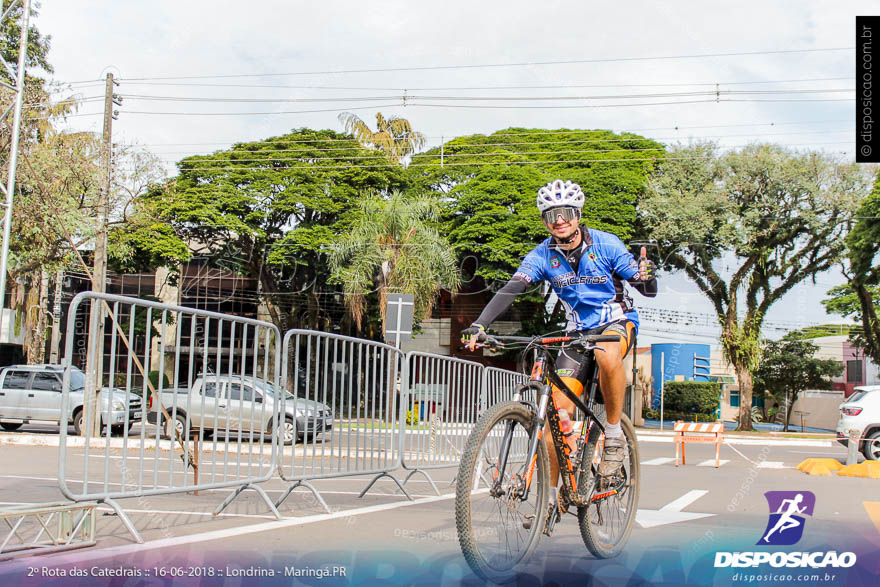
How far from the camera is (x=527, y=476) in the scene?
399cm

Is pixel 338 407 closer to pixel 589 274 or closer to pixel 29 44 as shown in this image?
pixel 589 274

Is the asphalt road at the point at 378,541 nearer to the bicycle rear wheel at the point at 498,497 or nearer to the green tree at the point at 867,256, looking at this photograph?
the bicycle rear wheel at the point at 498,497

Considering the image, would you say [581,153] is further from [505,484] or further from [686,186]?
[505,484]

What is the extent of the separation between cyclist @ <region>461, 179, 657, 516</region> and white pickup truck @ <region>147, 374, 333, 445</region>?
90.1 inches

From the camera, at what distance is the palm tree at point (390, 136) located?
41.1 m

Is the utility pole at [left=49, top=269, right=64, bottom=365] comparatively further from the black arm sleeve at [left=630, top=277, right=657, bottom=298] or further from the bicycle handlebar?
the bicycle handlebar

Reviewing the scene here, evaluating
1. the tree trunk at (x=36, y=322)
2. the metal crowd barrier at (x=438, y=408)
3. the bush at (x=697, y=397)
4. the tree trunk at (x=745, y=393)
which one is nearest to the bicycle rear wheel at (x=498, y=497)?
the metal crowd barrier at (x=438, y=408)

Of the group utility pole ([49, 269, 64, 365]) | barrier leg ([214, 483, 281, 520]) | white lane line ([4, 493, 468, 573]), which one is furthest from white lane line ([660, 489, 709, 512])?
utility pole ([49, 269, 64, 365])

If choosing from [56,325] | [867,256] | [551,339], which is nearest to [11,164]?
[551,339]

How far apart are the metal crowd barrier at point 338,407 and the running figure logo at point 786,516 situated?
10.4ft

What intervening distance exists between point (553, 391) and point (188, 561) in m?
2.07

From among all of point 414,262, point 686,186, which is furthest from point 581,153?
point 414,262

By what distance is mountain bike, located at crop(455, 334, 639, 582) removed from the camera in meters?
3.76

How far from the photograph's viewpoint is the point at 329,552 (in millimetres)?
4605
